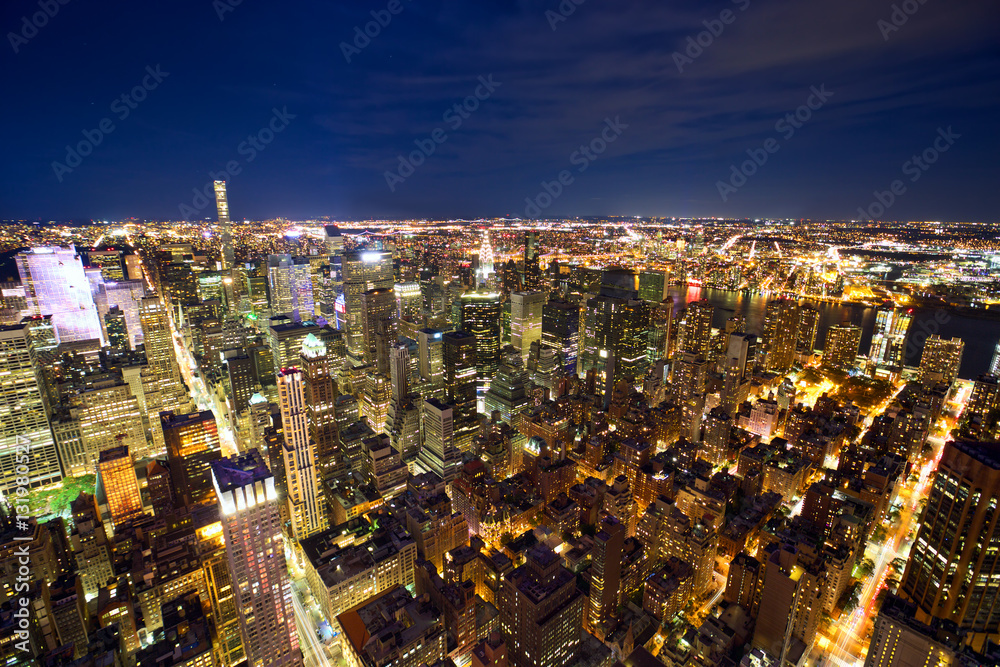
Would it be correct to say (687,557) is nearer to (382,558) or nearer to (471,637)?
(471,637)

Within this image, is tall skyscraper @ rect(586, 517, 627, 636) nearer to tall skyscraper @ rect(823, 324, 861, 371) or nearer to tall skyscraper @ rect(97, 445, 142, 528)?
tall skyscraper @ rect(97, 445, 142, 528)

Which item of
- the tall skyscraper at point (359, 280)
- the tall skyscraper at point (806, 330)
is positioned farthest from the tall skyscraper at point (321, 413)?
the tall skyscraper at point (806, 330)

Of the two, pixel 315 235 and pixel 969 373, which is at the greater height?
pixel 315 235

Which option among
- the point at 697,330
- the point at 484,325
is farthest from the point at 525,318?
the point at 697,330

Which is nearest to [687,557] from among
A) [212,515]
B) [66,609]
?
[212,515]

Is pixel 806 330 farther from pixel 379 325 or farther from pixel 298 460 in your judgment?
pixel 298 460

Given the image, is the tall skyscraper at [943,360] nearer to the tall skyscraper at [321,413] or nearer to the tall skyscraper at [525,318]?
the tall skyscraper at [525,318]

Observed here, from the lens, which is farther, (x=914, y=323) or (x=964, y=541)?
(x=914, y=323)
